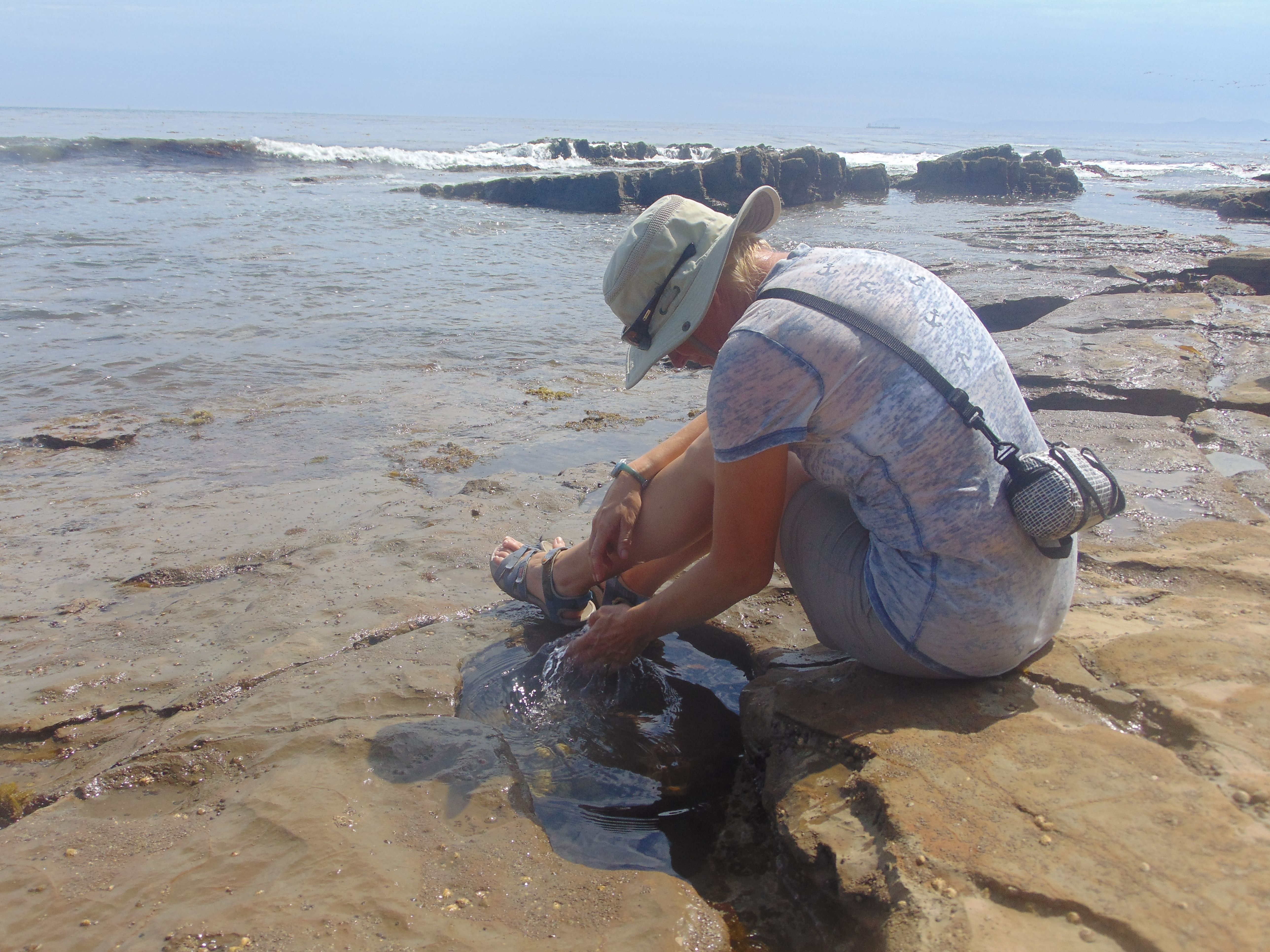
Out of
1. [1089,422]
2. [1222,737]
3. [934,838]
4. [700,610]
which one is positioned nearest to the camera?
[934,838]

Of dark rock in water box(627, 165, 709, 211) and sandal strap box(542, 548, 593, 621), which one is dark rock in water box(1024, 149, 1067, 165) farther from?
sandal strap box(542, 548, 593, 621)

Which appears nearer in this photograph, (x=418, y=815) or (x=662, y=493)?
(x=418, y=815)

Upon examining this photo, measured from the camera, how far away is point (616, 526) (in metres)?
2.19

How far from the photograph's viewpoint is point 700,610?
1.92 meters

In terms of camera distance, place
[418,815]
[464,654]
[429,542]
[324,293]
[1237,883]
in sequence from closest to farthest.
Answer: [1237,883], [418,815], [464,654], [429,542], [324,293]

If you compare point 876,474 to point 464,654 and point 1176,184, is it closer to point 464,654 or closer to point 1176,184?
point 464,654

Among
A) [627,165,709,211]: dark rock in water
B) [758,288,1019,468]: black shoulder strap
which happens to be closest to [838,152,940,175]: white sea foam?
[627,165,709,211]: dark rock in water

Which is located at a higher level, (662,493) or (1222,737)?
(662,493)

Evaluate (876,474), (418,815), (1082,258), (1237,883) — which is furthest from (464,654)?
(1082,258)

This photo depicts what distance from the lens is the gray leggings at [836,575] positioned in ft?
5.81

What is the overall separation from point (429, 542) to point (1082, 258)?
27.5 feet

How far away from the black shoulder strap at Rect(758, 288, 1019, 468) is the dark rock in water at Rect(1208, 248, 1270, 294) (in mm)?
7288

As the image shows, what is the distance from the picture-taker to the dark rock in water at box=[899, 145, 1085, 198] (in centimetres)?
2284

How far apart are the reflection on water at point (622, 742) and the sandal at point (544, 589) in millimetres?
103
